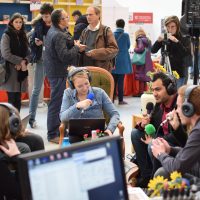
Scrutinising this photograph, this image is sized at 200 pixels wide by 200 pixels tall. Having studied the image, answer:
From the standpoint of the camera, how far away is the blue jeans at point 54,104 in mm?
5586

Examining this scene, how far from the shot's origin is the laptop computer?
146 inches

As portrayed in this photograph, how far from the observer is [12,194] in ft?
8.18

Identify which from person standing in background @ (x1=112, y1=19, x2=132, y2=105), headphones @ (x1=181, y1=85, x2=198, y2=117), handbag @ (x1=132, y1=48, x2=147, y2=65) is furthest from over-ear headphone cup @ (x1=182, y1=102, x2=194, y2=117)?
handbag @ (x1=132, y1=48, x2=147, y2=65)

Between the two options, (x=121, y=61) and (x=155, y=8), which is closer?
(x=121, y=61)

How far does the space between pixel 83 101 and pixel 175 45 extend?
278 cm

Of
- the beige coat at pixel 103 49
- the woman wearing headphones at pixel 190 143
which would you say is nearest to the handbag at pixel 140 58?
the beige coat at pixel 103 49

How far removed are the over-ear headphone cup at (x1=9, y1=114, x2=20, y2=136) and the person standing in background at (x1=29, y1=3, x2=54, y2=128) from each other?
11.5 feet

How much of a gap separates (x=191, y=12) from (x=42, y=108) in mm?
3270

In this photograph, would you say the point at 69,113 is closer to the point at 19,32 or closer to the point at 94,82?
the point at 94,82

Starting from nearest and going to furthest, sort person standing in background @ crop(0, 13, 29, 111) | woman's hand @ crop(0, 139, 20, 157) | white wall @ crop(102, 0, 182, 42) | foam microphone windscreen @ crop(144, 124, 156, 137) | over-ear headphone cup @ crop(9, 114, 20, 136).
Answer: woman's hand @ crop(0, 139, 20, 157)
over-ear headphone cup @ crop(9, 114, 20, 136)
foam microphone windscreen @ crop(144, 124, 156, 137)
person standing in background @ crop(0, 13, 29, 111)
white wall @ crop(102, 0, 182, 42)

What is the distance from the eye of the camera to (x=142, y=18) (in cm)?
1200

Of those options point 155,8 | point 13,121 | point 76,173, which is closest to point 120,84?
point 155,8

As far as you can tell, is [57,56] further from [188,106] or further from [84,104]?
[188,106]

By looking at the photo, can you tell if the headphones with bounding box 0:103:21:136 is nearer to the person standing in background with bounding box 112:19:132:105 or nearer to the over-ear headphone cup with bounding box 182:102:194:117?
the over-ear headphone cup with bounding box 182:102:194:117
